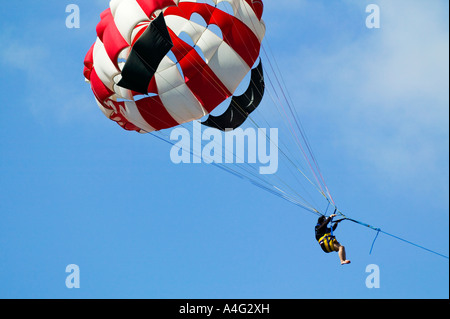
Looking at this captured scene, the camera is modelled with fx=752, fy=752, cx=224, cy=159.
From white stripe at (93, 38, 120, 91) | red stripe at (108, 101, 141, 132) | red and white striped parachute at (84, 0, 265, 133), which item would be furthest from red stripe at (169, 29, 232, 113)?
red stripe at (108, 101, 141, 132)

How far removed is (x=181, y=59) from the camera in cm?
1645

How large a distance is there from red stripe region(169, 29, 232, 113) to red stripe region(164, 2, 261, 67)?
556mm

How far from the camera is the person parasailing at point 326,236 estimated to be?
14430mm

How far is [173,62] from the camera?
16.5 meters

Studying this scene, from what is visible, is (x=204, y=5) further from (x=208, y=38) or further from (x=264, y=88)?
(x=264, y=88)

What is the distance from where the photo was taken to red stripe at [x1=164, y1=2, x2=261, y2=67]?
16.3 metres

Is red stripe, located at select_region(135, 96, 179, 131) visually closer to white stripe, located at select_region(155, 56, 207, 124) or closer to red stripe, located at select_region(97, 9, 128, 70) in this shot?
white stripe, located at select_region(155, 56, 207, 124)

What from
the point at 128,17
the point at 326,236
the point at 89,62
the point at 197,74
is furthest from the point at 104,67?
the point at 326,236

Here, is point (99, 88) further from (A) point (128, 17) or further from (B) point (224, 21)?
(B) point (224, 21)

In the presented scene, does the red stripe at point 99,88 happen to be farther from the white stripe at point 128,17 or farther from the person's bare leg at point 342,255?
the person's bare leg at point 342,255

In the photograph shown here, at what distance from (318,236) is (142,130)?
207 inches

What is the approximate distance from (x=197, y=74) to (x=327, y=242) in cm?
476
